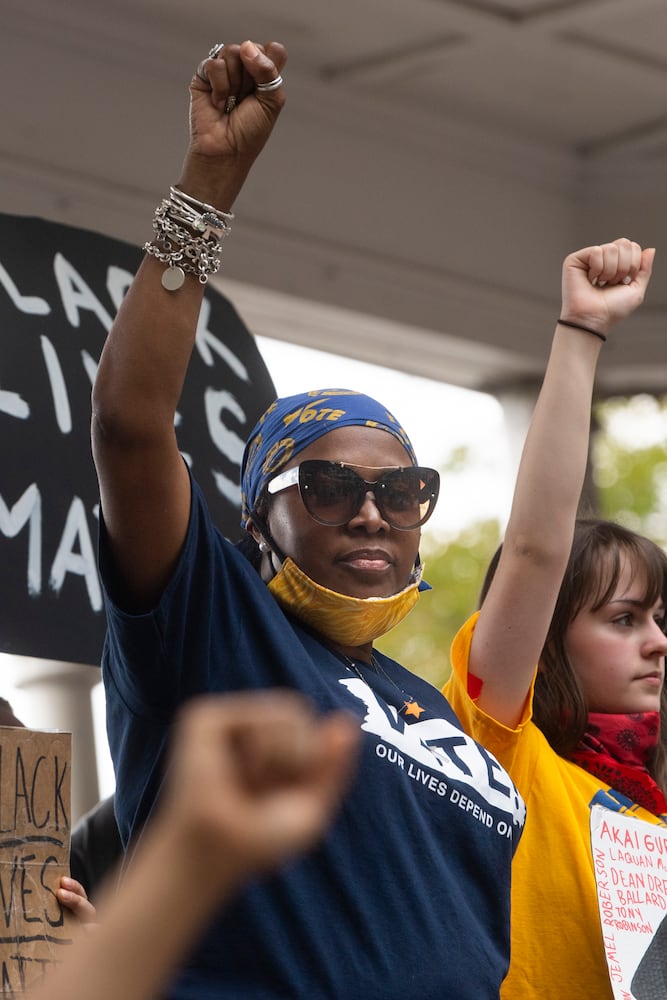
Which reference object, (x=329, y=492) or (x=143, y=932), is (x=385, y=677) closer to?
(x=329, y=492)

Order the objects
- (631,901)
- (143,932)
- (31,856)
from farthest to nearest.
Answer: (631,901), (31,856), (143,932)

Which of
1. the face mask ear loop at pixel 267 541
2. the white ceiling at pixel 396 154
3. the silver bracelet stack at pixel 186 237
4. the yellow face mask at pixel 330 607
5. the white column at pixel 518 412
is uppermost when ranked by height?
the white ceiling at pixel 396 154

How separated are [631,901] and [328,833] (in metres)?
0.62

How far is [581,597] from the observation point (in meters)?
2.12

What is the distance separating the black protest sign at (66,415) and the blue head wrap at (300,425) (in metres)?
0.86

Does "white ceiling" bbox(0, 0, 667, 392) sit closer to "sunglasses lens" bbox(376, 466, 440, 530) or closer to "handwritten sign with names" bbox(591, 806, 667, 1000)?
"sunglasses lens" bbox(376, 466, 440, 530)

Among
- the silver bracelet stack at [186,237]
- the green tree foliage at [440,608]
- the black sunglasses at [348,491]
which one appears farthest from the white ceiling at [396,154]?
the green tree foliage at [440,608]

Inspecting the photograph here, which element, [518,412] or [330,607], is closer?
[330,607]

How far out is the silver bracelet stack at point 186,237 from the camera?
1346 millimetres

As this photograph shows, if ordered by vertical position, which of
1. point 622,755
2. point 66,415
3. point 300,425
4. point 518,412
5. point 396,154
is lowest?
point 622,755

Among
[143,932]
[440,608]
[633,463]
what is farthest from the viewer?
[440,608]

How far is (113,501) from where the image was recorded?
1.33 meters

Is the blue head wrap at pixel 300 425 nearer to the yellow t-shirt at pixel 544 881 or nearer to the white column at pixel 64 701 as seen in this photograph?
the yellow t-shirt at pixel 544 881

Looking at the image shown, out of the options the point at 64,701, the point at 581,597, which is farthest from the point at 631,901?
the point at 64,701
